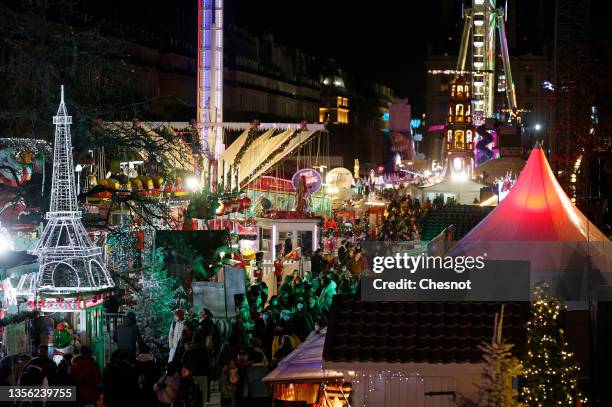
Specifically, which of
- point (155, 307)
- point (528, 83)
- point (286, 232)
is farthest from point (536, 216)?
point (528, 83)

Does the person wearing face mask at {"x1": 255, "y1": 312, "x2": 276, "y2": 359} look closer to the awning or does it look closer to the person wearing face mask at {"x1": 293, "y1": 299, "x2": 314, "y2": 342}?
the person wearing face mask at {"x1": 293, "y1": 299, "x2": 314, "y2": 342}

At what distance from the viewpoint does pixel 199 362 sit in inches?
472

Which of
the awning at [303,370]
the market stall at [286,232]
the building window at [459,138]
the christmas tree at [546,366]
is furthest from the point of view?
the building window at [459,138]

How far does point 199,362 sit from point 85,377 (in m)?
1.20

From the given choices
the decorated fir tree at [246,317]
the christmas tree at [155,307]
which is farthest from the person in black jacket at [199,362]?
the christmas tree at [155,307]

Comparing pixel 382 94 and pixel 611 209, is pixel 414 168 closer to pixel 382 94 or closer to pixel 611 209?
pixel 611 209

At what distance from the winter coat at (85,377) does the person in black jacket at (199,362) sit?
924 mm

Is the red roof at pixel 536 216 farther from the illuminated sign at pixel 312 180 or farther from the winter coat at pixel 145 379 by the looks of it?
the illuminated sign at pixel 312 180

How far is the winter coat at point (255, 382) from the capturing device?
37.1ft

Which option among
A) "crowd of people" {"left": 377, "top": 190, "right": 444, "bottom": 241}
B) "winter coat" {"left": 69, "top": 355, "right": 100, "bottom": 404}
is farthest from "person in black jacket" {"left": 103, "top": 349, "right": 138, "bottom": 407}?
"crowd of people" {"left": 377, "top": 190, "right": 444, "bottom": 241}

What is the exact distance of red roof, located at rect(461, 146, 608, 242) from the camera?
15805 millimetres

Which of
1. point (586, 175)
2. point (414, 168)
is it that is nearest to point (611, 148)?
point (586, 175)

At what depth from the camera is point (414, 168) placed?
71250 mm

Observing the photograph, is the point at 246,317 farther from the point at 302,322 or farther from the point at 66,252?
the point at 66,252
